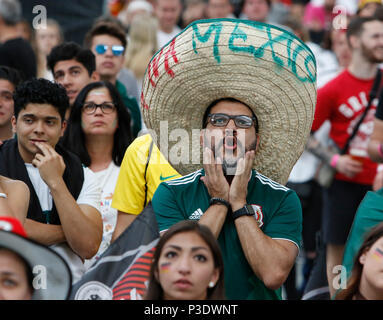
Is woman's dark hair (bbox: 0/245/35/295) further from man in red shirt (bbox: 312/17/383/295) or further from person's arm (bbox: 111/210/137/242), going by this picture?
man in red shirt (bbox: 312/17/383/295)

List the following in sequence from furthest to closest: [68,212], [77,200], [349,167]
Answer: [349,167], [77,200], [68,212]

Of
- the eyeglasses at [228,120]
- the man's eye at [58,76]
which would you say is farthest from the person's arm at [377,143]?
the man's eye at [58,76]

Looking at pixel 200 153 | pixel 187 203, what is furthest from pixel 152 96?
pixel 187 203

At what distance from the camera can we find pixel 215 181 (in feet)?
12.4

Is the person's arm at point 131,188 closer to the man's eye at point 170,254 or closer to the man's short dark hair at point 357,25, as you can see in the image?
the man's eye at point 170,254

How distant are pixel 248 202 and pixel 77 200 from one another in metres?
1.18

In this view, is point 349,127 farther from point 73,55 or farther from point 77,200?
point 77,200

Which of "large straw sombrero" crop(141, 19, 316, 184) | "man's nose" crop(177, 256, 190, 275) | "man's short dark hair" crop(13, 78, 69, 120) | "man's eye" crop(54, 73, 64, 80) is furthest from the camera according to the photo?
"man's eye" crop(54, 73, 64, 80)

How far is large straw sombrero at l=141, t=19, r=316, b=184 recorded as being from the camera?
3840mm

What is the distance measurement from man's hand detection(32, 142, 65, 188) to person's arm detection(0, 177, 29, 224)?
0.33m

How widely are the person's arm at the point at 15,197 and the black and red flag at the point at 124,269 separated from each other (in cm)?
51

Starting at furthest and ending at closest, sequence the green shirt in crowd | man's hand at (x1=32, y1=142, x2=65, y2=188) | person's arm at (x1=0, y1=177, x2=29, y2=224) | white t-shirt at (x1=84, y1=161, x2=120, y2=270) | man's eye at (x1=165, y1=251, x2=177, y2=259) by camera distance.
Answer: the green shirt in crowd
white t-shirt at (x1=84, y1=161, x2=120, y2=270)
man's hand at (x1=32, y1=142, x2=65, y2=188)
person's arm at (x1=0, y1=177, x2=29, y2=224)
man's eye at (x1=165, y1=251, x2=177, y2=259)

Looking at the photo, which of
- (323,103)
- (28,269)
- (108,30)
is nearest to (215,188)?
(28,269)

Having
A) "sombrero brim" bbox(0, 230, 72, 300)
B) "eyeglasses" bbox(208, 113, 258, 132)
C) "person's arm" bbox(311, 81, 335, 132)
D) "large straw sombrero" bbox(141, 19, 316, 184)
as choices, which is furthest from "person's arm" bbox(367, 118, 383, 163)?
"sombrero brim" bbox(0, 230, 72, 300)
